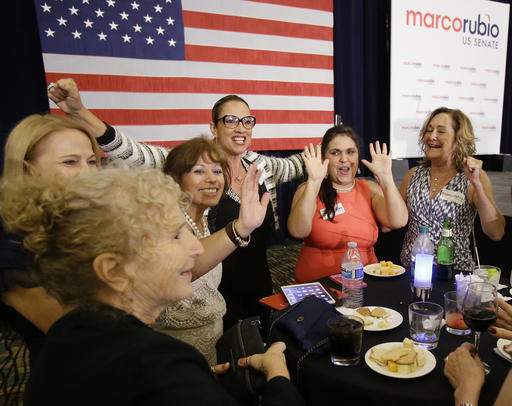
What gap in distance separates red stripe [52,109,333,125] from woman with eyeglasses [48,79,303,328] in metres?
1.43

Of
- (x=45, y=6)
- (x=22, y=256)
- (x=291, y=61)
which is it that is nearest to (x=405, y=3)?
(x=291, y=61)

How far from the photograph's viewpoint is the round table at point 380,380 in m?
1.03

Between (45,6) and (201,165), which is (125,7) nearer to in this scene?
(45,6)

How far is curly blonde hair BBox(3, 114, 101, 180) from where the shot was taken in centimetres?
112

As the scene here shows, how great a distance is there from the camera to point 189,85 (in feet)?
12.6

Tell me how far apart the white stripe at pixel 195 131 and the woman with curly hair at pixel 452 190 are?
2.00m

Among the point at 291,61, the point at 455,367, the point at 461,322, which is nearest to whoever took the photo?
the point at 455,367

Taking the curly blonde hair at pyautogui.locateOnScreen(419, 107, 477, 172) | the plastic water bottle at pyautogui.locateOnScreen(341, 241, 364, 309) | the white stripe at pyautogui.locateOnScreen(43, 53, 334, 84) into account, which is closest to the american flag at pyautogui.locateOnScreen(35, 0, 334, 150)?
the white stripe at pyautogui.locateOnScreen(43, 53, 334, 84)

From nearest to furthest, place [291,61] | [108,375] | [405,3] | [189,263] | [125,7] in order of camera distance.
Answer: [108,375]
[189,263]
[125,7]
[291,61]
[405,3]

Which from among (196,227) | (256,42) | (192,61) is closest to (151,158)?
(196,227)

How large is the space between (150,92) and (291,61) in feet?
5.50

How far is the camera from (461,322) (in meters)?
1.32

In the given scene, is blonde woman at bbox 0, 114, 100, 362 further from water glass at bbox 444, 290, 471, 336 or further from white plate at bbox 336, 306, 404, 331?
water glass at bbox 444, 290, 471, 336

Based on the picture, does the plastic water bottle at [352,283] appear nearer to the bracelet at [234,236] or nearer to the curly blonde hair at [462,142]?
the bracelet at [234,236]
